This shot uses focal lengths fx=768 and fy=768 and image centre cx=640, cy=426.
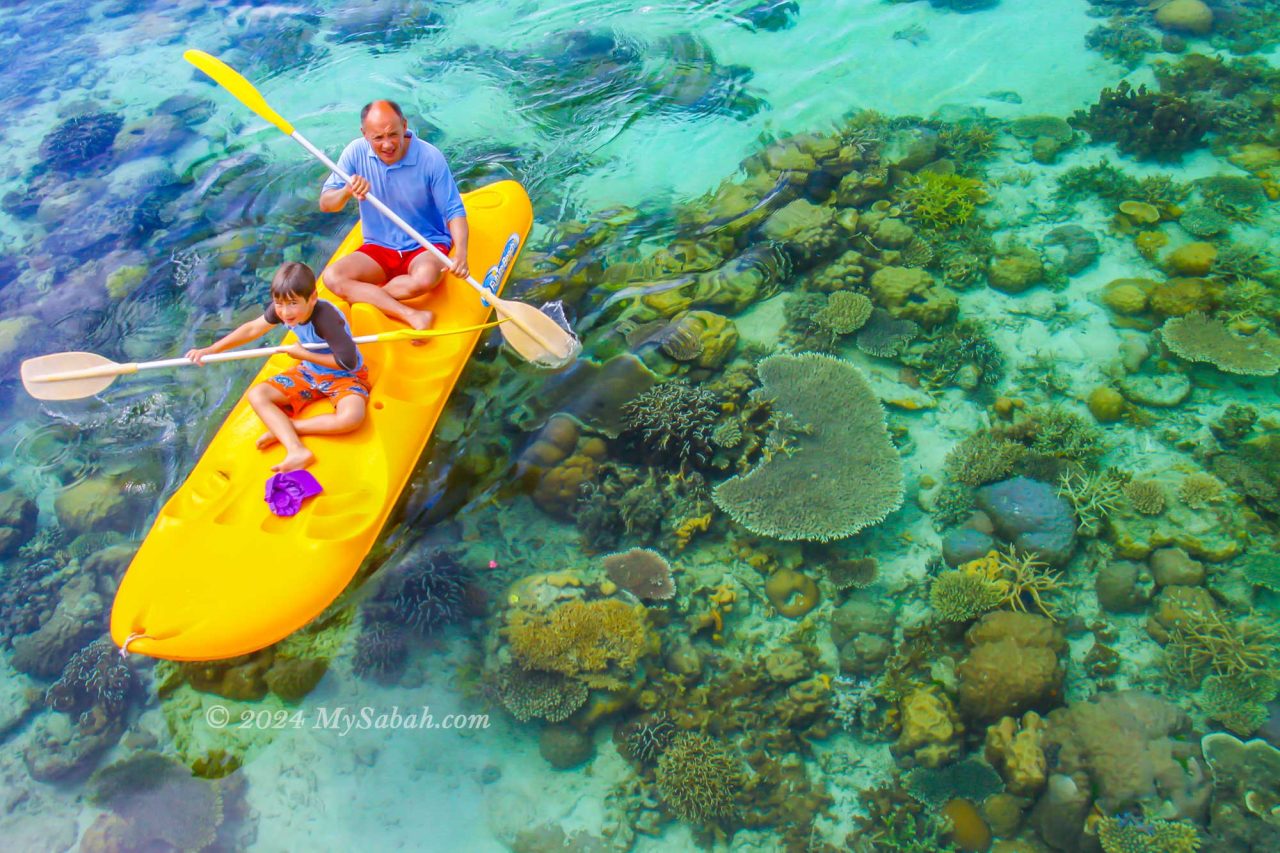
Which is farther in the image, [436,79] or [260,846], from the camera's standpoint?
[436,79]

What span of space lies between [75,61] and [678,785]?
13212mm

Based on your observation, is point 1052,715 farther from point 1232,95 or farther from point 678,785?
point 1232,95

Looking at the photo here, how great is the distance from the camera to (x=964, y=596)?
514 cm

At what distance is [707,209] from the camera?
25.3 ft

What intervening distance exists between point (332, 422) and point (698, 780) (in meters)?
3.23

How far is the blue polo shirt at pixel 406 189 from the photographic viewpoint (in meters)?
5.51

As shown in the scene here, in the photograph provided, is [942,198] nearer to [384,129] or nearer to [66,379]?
[384,129]

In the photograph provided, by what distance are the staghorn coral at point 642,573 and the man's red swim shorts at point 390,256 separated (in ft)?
8.84

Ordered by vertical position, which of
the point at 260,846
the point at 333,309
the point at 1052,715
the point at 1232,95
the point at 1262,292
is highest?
the point at 333,309

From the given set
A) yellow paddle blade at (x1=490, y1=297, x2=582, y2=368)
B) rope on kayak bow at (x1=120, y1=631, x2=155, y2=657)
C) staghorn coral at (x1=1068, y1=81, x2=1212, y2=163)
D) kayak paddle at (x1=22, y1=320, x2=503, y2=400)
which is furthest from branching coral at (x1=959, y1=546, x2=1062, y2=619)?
staghorn coral at (x1=1068, y1=81, x2=1212, y2=163)

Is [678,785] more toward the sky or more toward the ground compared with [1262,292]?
more toward the ground

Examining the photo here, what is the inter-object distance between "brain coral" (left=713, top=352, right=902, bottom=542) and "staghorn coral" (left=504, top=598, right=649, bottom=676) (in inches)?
44.2

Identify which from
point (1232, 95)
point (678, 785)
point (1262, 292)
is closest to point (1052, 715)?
point (678, 785)

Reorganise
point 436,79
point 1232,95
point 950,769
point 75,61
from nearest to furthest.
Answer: point 950,769 < point 1232,95 < point 436,79 < point 75,61
